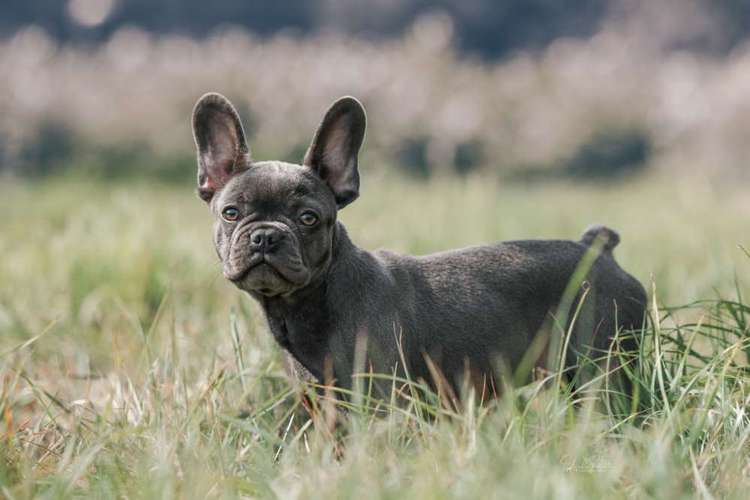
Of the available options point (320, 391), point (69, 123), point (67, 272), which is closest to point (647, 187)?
point (69, 123)

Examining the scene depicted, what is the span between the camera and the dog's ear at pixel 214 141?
357 cm

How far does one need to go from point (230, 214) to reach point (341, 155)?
18.6 inches

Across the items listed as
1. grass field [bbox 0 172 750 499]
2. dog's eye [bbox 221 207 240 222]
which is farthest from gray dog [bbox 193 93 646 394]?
grass field [bbox 0 172 750 499]

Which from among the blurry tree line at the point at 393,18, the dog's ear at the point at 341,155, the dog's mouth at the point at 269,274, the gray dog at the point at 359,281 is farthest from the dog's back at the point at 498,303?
the blurry tree line at the point at 393,18

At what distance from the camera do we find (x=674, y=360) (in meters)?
3.46

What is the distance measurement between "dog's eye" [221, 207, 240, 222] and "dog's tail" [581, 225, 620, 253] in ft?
4.84

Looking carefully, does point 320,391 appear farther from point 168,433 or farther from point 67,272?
point 67,272

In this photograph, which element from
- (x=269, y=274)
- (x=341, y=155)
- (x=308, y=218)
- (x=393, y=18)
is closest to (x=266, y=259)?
(x=269, y=274)

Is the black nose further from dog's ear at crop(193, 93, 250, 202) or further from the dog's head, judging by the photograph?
dog's ear at crop(193, 93, 250, 202)

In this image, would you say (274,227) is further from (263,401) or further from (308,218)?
(263,401)

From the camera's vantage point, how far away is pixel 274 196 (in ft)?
10.7

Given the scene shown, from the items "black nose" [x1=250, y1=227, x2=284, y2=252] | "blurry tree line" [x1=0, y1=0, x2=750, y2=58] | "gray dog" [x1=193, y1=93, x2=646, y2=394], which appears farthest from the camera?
"blurry tree line" [x1=0, y1=0, x2=750, y2=58]

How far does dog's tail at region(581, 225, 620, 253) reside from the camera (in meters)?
3.93

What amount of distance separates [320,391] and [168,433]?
0.63 meters
